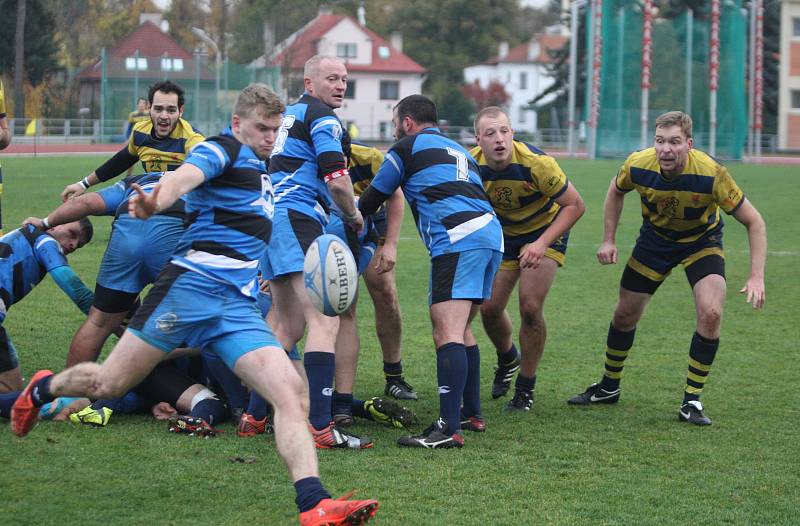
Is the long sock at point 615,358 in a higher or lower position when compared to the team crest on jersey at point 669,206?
lower

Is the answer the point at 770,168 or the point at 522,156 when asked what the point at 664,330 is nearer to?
the point at 522,156

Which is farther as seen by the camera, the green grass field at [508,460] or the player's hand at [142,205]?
the green grass field at [508,460]

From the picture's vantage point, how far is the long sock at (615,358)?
24.2 ft

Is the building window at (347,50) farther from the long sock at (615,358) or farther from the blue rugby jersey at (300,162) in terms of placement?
the blue rugby jersey at (300,162)

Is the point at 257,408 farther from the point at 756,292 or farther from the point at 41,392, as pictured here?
the point at 756,292

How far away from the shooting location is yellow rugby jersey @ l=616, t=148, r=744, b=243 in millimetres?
6859

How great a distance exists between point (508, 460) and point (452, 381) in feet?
1.82

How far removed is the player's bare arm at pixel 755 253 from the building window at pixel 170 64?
42249 millimetres

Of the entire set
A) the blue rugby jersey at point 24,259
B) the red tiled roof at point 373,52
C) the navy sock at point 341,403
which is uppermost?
the red tiled roof at point 373,52

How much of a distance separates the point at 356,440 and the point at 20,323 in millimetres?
4571

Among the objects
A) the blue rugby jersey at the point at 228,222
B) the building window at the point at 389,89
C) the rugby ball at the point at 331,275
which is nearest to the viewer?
the blue rugby jersey at the point at 228,222

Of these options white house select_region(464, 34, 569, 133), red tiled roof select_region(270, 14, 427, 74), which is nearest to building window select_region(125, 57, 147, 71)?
red tiled roof select_region(270, 14, 427, 74)

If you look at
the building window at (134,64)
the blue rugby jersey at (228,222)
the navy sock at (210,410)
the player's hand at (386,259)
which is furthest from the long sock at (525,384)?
the building window at (134,64)

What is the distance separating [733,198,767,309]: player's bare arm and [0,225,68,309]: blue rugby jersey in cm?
427
